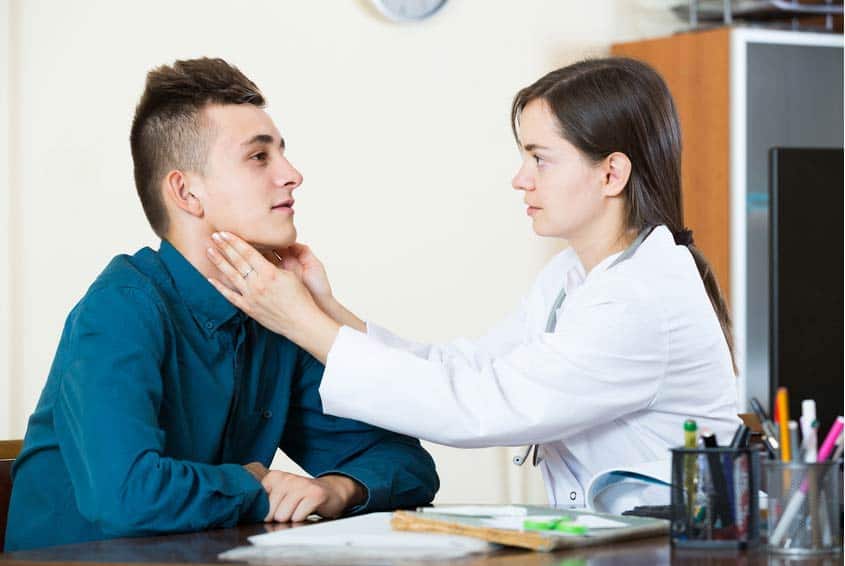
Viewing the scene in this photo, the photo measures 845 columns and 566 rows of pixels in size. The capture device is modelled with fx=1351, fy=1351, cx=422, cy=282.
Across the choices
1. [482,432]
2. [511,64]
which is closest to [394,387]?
[482,432]

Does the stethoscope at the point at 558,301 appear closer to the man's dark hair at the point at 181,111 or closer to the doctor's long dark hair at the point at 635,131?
the doctor's long dark hair at the point at 635,131

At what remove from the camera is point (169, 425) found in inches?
62.4

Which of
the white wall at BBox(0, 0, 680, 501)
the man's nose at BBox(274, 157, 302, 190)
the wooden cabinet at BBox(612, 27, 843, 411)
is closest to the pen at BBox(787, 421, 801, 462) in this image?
the man's nose at BBox(274, 157, 302, 190)

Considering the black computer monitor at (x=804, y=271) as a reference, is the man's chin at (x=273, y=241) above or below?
below

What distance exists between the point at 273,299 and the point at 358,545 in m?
0.53

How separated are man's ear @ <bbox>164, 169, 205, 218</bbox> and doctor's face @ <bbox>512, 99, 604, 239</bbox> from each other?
1.48ft

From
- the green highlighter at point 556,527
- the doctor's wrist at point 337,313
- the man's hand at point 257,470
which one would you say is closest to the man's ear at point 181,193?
the doctor's wrist at point 337,313

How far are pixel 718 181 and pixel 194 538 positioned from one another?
286cm

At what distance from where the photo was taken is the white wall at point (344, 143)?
10.8ft

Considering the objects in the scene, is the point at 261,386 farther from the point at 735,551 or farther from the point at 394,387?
the point at 735,551

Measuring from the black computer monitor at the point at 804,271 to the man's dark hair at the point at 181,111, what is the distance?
169 centimetres

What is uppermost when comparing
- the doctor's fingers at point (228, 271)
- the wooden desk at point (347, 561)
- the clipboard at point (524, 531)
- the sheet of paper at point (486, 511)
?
the doctor's fingers at point (228, 271)

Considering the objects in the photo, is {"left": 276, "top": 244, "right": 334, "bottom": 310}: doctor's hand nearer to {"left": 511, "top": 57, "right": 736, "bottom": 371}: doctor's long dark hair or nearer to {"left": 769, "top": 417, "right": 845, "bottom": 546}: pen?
{"left": 511, "top": 57, "right": 736, "bottom": 371}: doctor's long dark hair

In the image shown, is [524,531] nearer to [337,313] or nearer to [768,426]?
[768,426]
